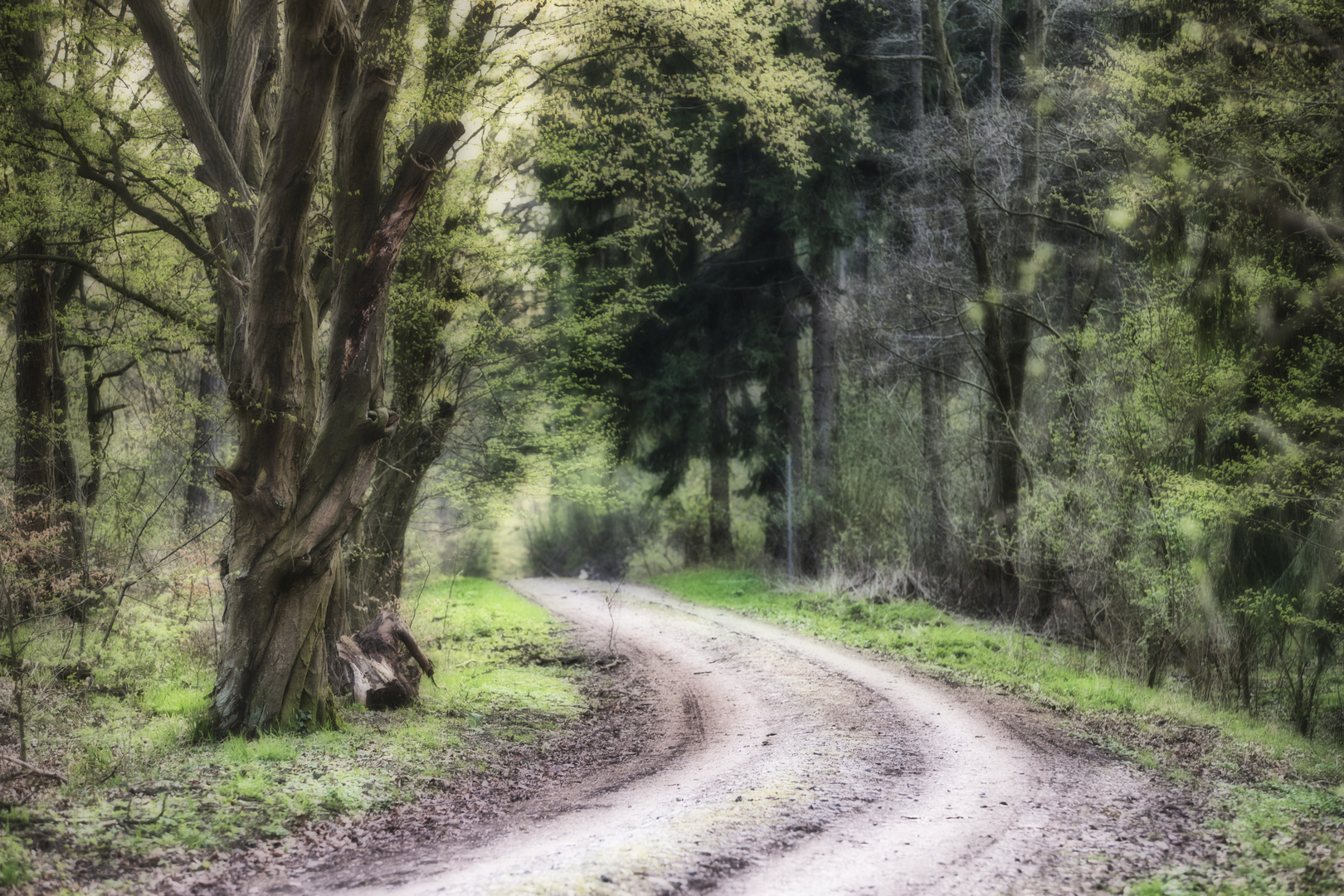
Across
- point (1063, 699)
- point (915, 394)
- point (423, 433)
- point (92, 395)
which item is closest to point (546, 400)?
point (423, 433)

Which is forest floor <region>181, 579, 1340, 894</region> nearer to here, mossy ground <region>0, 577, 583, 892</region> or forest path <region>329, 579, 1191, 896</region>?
forest path <region>329, 579, 1191, 896</region>

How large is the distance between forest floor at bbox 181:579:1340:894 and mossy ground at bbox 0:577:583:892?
31cm

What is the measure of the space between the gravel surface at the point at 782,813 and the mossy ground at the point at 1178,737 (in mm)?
274

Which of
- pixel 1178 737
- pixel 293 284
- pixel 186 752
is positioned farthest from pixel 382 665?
pixel 1178 737

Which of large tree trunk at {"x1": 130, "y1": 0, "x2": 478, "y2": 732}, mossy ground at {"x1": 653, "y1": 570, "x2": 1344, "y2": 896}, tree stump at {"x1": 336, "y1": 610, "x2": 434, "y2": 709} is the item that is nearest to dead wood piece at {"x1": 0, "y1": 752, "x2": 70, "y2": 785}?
large tree trunk at {"x1": 130, "y1": 0, "x2": 478, "y2": 732}

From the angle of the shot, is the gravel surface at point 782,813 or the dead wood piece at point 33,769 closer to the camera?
the gravel surface at point 782,813

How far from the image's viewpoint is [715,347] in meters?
21.8

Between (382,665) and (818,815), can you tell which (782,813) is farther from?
(382,665)

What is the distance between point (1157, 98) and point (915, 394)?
8.71m

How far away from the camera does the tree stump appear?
27.6ft

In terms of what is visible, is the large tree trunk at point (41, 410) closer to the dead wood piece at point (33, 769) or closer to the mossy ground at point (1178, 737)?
the dead wood piece at point (33, 769)

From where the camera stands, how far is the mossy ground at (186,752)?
469 centimetres

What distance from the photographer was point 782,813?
5746 millimetres

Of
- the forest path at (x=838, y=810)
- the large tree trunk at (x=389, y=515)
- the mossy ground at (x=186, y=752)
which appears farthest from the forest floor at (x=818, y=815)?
the large tree trunk at (x=389, y=515)
